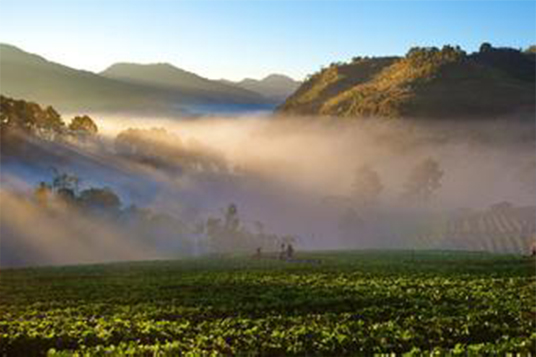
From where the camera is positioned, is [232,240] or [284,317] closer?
[284,317]

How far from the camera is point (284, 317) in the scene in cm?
3541

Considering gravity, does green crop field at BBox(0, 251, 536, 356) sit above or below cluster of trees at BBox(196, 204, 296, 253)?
below

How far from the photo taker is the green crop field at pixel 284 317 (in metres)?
27.5

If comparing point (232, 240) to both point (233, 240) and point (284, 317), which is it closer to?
point (233, 240)

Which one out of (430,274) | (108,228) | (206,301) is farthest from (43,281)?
(108,228)

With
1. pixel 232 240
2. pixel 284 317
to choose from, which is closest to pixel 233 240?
pixel 232 240

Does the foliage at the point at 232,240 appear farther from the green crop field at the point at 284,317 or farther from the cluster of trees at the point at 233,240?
the green crop field at the point at 284,317

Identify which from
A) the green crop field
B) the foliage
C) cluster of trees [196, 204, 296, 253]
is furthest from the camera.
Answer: the foliage

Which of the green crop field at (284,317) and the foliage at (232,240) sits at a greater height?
the foliage at (232,240)

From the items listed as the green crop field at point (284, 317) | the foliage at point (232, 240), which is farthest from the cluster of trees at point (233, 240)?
the green crop field at point (284, 317)

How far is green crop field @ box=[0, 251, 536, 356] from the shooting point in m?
27.5

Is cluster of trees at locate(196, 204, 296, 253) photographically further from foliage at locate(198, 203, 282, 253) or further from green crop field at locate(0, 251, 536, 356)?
green crop field at locate(0, 251, 536, 356)

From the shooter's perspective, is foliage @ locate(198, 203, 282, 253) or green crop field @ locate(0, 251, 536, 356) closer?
green crop field @ locate(0, 251, 536, 356)

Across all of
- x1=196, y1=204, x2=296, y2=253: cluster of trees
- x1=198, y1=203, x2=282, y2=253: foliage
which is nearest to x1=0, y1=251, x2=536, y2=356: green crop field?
x1=196, y1=204, x2=296, y2=253: cluster of trees
